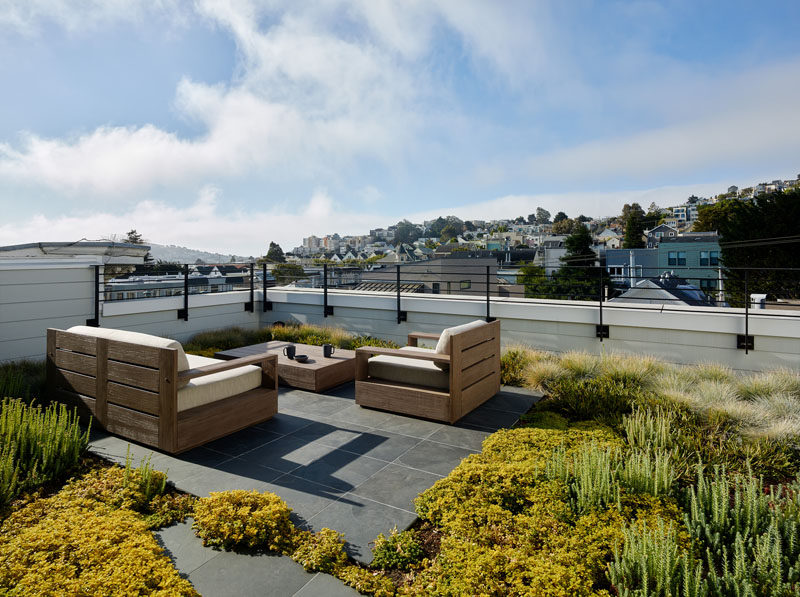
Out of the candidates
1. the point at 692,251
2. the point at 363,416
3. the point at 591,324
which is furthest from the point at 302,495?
the point at 692,251

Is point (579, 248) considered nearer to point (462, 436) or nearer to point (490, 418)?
point (490, 418)

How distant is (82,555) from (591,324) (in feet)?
22.0

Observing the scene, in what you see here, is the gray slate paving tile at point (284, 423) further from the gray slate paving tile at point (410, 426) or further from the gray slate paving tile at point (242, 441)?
the gray slate paving tile at point (410, 426)

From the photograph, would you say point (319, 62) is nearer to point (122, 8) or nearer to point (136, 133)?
point (122, 8)

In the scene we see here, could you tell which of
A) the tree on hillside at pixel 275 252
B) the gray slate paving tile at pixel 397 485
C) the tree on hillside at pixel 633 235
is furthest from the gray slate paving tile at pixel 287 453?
the tree on hillside at pixel 275 252

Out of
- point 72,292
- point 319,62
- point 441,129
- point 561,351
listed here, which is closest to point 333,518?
point 561,351

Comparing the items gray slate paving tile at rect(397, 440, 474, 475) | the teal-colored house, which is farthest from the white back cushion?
the teal-colored house

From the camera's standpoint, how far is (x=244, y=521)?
271cm

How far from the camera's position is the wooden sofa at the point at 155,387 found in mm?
3801

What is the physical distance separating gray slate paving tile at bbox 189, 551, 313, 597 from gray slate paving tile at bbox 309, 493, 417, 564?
0.33 m

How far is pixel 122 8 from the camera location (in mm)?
8344

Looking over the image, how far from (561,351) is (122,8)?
386 inches

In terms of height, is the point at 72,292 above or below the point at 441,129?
below

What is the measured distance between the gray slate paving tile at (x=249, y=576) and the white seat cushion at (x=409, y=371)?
2.60m
